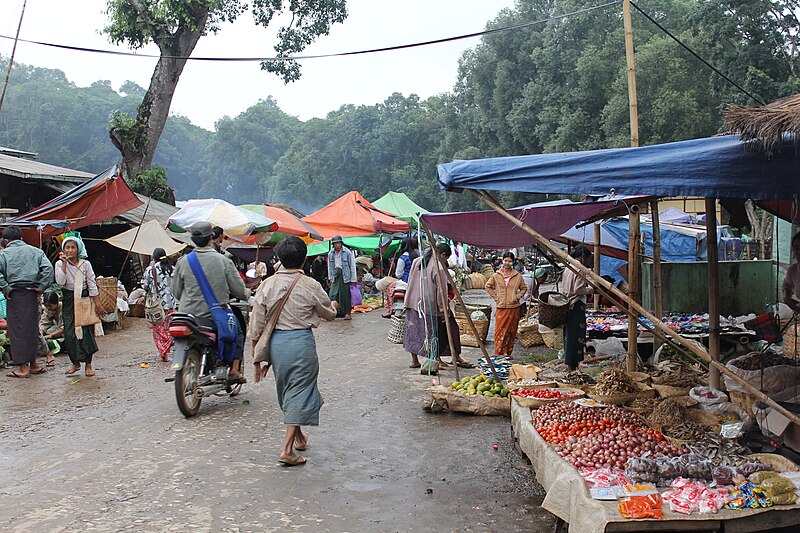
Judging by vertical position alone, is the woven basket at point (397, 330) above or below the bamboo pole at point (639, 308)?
below

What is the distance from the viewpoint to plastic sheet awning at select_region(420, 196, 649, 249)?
7773 mm

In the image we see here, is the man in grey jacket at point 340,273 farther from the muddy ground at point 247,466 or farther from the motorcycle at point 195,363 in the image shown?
the motorcycle at point 195,363

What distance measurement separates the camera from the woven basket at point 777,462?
4.58 m

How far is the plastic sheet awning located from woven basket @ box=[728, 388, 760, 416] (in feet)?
7.62

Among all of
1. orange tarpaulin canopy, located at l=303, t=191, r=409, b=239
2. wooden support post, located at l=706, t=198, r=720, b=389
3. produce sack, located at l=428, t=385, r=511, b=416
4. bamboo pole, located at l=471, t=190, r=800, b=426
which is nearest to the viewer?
bamboo pole, located at l=471, t=190, r=800, b=426

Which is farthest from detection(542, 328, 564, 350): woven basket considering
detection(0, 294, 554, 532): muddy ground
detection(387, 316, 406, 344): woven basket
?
detection(0, 294, 554, 532): muddy ground

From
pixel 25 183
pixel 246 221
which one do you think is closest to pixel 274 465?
pixel 246 221

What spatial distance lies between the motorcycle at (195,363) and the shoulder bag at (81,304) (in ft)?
8.62

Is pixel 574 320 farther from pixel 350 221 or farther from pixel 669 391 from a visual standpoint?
pixel 350 221

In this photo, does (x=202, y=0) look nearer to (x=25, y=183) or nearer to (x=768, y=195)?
(x=25, y=183)

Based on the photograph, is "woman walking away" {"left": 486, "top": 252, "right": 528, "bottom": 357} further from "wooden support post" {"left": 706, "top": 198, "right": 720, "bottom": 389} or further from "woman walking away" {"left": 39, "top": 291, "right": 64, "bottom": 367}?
"woman walking away" {"left": 39, "top": 291, "right": 64, "bottom": 367}

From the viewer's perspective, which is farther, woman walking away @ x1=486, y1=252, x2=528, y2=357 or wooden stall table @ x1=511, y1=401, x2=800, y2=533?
woman walking away @ x1=486, y1=252, x2=528, y2=357

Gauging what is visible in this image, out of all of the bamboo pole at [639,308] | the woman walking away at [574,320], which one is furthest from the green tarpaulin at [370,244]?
the bamboo pole at [639,308]

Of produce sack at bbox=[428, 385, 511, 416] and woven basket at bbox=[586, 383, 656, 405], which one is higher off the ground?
woven basket at bbox=[586, 383, 656, 405]
